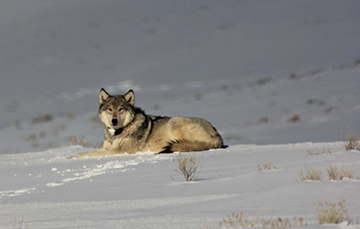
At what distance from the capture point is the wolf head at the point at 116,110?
31.9ft

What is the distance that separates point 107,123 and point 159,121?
1.17 m

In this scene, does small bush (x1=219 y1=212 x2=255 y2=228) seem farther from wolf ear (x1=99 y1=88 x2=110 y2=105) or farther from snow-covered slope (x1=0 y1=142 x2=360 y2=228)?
wolf ear (x1=99 y1=88 x2=110 y2=105)

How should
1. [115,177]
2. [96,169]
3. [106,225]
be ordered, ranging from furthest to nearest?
[96,169] → [115,177] → [106,225]

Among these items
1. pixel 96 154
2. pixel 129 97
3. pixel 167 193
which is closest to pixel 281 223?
pixel 167 193

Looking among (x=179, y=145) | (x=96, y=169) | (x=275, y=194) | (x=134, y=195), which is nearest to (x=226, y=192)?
(x=275, y=194)

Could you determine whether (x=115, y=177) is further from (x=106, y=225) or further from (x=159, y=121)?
(x=159, y=121)

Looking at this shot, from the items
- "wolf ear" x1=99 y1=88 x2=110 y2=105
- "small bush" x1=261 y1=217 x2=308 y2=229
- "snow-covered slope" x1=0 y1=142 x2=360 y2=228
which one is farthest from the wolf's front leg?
"small bush" x1=261 y1=217 x2=308 y2=229

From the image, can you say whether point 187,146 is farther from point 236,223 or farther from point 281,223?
point 281,223

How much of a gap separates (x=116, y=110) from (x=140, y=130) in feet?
2.26

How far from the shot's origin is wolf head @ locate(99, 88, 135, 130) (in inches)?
383

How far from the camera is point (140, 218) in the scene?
355 centimetres

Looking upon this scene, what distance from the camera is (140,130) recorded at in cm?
986

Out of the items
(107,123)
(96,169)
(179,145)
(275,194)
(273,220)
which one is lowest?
(273,220)

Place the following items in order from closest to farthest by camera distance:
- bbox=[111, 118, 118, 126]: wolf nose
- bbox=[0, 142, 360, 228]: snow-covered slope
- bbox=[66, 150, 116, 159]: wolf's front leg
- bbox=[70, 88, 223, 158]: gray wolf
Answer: bbox=[0, 142, 360, 228]: snow-covered slope < bbox=[66, 150, 116, 159]: wolf's front leg < bbox=[70, 88, 223, 158]: gray wolf < bbox=[111, 118, 118, 126]: wolf nose
